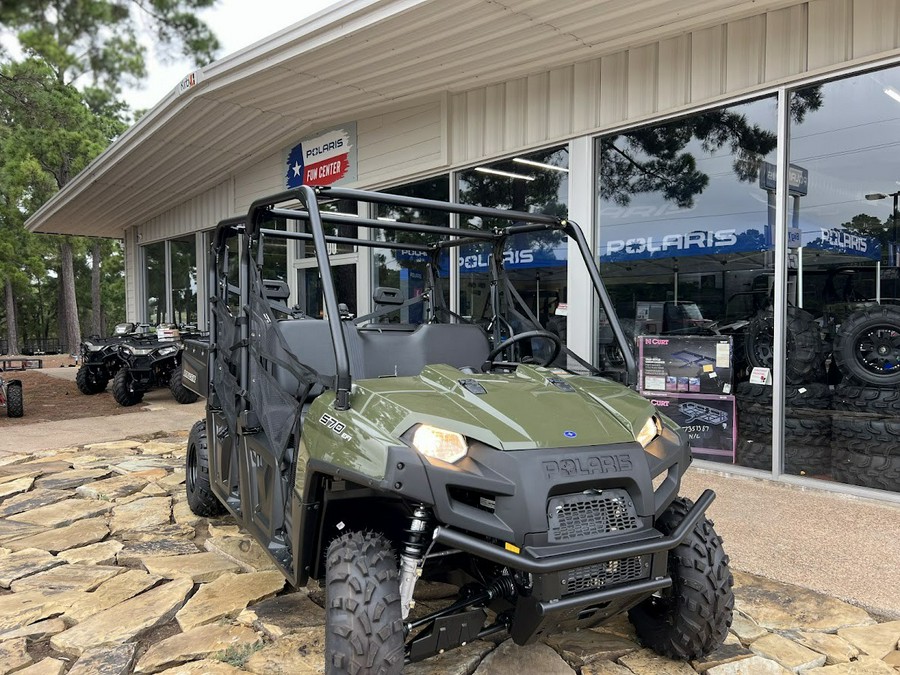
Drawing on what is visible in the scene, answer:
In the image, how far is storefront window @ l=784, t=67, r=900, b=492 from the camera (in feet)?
14.4

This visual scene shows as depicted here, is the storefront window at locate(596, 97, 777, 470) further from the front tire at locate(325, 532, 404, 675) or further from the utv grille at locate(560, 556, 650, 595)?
the front tire at locate(325, 532, 404, 675)

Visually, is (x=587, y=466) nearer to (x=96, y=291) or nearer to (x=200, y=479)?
(x=200, y=479)

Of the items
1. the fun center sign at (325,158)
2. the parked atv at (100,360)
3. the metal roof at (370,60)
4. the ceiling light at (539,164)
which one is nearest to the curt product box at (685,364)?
the ceiling light at (539,164)

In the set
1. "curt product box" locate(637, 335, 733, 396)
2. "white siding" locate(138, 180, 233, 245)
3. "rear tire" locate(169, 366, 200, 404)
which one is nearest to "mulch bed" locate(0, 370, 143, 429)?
"rear tire" locate(169, 366, 200, 404)

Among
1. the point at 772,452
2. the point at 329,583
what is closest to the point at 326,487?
the point at 329,583

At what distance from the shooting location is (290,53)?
6023 mm

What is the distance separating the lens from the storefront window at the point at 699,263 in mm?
4988

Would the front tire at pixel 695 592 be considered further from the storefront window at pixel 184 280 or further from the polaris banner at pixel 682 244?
the storefront window at pixel 184 280

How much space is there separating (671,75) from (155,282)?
12.7 m

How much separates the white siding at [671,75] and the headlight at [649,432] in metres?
3.49

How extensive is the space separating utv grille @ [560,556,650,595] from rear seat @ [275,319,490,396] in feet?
4.74

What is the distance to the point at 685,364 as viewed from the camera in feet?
17.8

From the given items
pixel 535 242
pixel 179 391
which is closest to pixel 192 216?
pixel 179 391

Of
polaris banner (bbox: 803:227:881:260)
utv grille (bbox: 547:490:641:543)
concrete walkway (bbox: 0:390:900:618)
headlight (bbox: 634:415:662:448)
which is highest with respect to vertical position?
polaris banner (bbox: 803:227:881:260)
